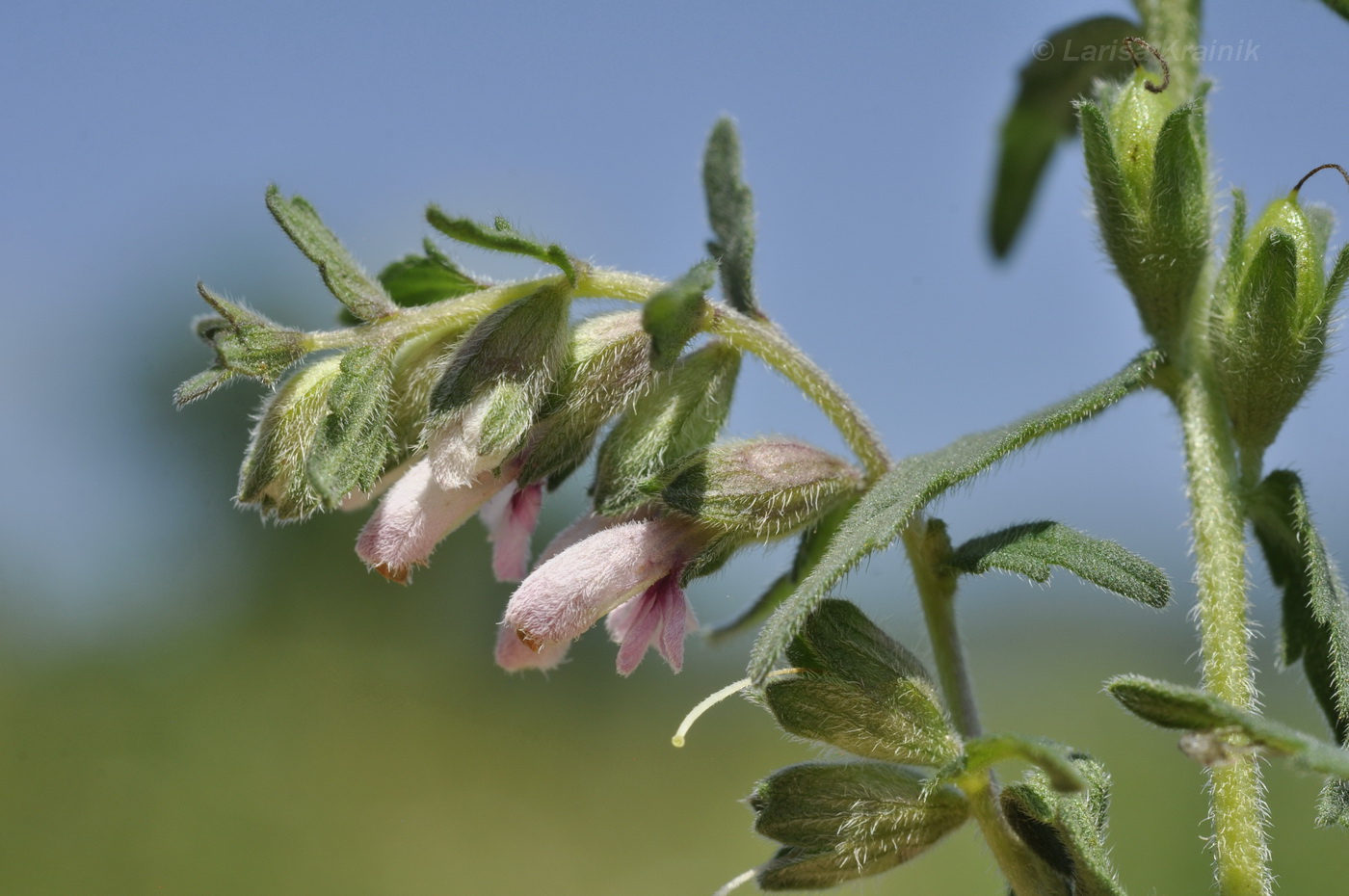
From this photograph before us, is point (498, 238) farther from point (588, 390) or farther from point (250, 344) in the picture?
point (250, 344)

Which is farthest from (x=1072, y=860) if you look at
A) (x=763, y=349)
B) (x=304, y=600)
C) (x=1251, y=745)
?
(x=304, y=600)

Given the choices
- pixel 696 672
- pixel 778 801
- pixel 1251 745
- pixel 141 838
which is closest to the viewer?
pixel 1251 745

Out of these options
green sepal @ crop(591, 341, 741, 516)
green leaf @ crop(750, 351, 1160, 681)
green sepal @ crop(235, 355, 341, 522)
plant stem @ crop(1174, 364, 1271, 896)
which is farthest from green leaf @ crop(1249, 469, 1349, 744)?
green sepal @ crop(235, 355, 341, 522)

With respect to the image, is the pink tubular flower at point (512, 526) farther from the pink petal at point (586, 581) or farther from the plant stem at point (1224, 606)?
the plant stem at point (1224, 606)

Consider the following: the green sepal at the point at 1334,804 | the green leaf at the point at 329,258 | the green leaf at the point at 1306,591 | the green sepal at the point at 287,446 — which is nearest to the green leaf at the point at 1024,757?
the green sepal at the point at 1334,804

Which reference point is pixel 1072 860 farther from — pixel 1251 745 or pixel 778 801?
pixel 778 801
